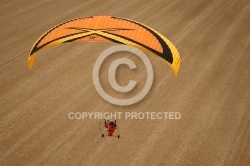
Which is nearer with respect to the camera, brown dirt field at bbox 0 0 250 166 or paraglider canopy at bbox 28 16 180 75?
paraglider canopy at bbox 28 16 180 75

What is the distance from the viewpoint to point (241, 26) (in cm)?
1958

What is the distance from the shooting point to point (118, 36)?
9586mm

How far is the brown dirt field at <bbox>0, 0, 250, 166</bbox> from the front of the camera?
→ 1040cm

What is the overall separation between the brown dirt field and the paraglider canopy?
326 cm

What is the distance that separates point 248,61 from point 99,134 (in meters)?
9.99

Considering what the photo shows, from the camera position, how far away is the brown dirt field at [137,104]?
1040 centimetres

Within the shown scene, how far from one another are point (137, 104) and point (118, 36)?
4052mm

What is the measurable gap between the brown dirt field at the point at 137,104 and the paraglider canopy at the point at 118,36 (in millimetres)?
3262

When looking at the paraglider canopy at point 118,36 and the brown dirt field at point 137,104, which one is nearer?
the paraglider canopy at point 118,36

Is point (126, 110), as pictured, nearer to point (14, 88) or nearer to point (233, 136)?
point (233, 136)

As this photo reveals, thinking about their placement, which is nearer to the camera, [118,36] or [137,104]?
[118,36]

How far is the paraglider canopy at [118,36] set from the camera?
31.2ft

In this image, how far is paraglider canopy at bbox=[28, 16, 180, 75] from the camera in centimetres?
952

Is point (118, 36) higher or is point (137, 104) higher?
point (118, 36)
